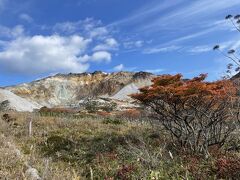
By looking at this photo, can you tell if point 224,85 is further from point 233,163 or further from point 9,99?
point 9,99

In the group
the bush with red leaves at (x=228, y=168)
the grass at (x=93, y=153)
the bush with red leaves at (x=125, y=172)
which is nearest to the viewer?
the bush with red leaves at (x=228, y=168)

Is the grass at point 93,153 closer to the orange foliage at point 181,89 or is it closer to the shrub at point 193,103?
the shrub at point 193,103

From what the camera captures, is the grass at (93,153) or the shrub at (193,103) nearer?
the grass at (93,153)

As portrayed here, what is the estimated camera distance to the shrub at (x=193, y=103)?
13.2 metres

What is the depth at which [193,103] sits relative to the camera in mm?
13805

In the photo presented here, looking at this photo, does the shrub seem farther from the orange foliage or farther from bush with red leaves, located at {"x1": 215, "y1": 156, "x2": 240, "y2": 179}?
bush with red leaves, located at {"x1": 215, "y1": 156, "x2": 240, "y2": 179}

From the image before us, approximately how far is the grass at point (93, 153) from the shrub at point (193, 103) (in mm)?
801

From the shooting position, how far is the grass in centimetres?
A: 1037

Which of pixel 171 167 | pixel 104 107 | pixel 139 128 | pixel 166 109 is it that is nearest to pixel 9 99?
pixel 104 107

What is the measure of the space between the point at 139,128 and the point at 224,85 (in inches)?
281

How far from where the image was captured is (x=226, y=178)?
9.68 m

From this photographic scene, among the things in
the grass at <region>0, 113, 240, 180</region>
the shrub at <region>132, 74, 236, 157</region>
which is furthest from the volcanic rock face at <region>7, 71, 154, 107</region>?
the shrub at <region>132, 74, 236, 157</region>

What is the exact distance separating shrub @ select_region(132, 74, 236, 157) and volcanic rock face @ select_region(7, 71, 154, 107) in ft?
201

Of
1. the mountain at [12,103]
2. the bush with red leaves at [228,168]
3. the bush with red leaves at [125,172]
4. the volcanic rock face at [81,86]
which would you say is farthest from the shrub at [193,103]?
the volcanic rock face at [81,86]
